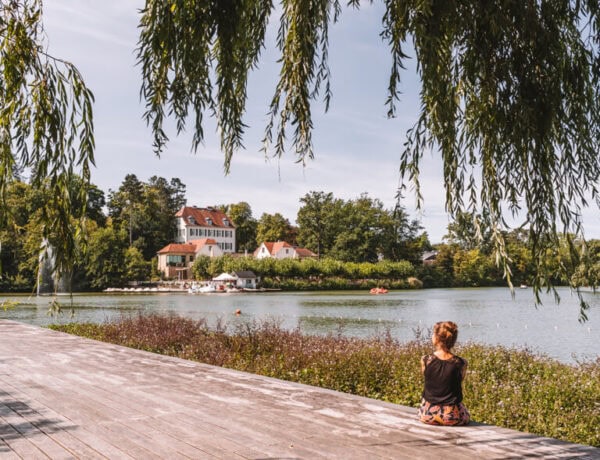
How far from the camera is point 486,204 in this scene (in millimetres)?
3041

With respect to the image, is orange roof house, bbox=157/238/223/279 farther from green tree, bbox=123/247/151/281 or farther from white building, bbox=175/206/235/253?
green tree, bbox=123/247/151/281

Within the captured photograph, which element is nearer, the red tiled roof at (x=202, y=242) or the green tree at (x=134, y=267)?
the green tree at (x=134, y=267)

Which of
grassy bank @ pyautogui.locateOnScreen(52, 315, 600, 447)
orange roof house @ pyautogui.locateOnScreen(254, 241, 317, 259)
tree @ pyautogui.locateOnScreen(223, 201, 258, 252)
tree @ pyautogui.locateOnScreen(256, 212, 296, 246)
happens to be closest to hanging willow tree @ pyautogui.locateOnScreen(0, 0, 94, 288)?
grassy bank @ pyautogui.locateOnScreen(52, 315, 600, 447)

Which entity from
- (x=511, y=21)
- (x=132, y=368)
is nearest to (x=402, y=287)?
(x=132, y=368)

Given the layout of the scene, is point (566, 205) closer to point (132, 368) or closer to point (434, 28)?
point (434, 28)

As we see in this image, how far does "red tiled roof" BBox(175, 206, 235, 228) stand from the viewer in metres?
107

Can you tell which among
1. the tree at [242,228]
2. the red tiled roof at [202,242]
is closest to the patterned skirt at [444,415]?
the red tiled roof at [202,242]

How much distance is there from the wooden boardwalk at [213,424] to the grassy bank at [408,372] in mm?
2042

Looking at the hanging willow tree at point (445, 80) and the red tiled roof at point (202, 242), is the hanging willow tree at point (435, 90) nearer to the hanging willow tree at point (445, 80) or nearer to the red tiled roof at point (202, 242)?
the hanging willow tree at point (445, 80)

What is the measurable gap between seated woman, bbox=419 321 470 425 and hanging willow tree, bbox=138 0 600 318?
2.30 meters

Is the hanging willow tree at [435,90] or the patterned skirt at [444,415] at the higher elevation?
the hanging willow tree at [435,90]

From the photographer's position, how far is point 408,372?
965 centimetres

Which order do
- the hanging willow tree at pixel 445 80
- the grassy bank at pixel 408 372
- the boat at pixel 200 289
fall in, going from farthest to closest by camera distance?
1. the boat at pixel 200 289
2. the grassy bank at pixel 408 372
3. the hanging willow tree at pixel 445 80

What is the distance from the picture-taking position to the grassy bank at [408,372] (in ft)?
23.9
